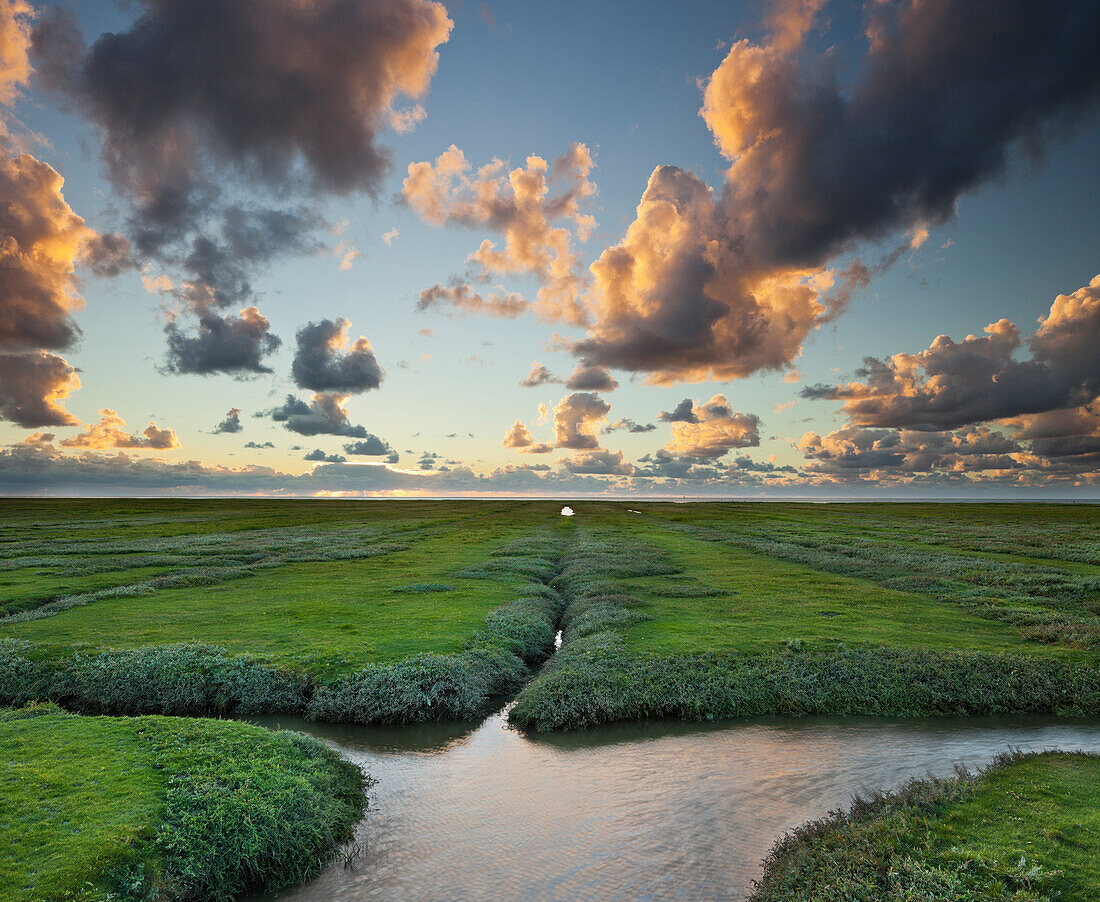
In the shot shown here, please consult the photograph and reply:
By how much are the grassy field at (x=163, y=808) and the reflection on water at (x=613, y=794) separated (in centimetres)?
120

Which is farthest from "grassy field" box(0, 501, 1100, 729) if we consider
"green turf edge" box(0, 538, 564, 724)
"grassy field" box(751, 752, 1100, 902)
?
"grassy field" box(751, 752, 1100, 902)

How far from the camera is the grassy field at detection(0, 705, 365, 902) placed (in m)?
10.9

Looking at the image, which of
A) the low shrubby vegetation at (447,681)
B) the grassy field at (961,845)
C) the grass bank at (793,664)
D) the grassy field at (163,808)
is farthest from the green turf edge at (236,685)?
the grassy field at (961,845)

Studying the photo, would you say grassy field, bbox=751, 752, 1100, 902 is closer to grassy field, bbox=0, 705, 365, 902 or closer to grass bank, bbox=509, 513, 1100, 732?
grass bank, bbox=509, 513, 1100, 732

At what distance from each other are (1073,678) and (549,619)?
81.2 ft

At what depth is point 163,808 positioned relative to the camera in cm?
1279


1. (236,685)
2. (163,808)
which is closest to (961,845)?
(163,808)

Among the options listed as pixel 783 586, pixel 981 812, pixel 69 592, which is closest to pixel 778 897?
pixel 981 812

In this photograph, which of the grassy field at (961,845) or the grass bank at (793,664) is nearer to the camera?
the grassy field at (961,845)

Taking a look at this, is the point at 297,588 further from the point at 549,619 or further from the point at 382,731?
the point at 382,731

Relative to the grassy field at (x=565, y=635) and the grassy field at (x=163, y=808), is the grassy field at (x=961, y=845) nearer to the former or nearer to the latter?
the grassy field at (x=565, y=635)

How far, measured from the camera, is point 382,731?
21.3m

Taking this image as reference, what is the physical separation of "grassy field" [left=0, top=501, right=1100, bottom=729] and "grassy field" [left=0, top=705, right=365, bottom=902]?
6073mm

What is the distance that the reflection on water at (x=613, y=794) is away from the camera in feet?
41.4
